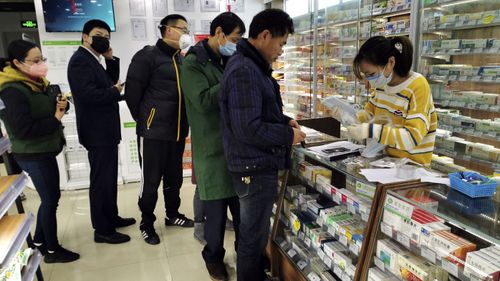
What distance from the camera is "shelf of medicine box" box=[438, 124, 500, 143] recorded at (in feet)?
10.3

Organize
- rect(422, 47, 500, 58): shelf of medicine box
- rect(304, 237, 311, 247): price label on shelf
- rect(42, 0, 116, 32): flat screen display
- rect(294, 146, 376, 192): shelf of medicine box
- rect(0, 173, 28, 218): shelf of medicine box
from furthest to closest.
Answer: rect(42, 0, 116, 32): flat screen display, rect(422, 47, 500, 58): shelf of medicine box, rect(304, 237, 311, 247): price label on shelf, rect(0, 173, 28, 218): shelf of medicine box, rect(294, 146, 376, 192): shelf of medicine box

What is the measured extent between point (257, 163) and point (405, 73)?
960mm

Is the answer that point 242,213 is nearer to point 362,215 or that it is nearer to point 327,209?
point 327,209

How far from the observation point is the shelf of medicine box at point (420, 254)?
1166 millimetres

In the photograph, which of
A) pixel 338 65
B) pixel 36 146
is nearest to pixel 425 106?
pixel 36 146

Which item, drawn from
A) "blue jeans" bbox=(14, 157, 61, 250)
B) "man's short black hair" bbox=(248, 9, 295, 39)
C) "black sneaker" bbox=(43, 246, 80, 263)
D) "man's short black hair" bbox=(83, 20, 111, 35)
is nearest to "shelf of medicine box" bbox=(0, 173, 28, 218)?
"blue jeans" bbox=(14, 157, 61, 250)

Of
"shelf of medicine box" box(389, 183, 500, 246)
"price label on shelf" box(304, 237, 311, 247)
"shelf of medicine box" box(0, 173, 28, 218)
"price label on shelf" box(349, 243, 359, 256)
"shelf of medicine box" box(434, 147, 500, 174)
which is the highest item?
"shelf of medicine box" box(389, 183, 500, 246)

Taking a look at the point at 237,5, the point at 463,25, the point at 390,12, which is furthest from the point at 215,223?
the point at 237,5

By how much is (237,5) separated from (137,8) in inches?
57.3

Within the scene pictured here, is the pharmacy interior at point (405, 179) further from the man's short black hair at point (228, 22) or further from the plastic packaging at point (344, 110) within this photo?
the man's short black hair at point (228, 22)

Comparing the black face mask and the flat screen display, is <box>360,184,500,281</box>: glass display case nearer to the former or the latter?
the black face mask

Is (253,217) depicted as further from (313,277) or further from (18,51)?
(18,51)


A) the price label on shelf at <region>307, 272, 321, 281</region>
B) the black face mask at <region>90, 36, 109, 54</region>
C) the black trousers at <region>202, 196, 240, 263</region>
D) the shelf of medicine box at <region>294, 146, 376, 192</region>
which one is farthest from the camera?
the black face mask at <region>90, 36, 109, 54</region>

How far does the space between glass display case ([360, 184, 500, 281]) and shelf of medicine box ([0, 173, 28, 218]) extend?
1740mm
